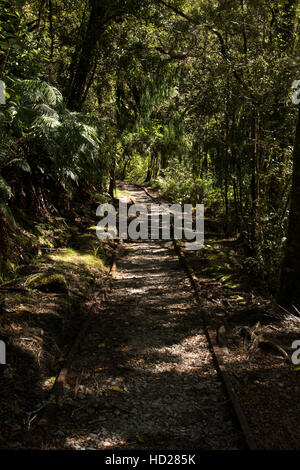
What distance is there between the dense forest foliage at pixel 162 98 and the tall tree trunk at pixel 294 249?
0.02 meters

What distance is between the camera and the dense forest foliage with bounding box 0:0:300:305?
22.0 ft

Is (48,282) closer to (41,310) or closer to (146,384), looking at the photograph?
(41,310)

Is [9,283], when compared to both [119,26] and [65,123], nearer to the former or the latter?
[65,123]

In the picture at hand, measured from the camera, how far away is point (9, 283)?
233 inches

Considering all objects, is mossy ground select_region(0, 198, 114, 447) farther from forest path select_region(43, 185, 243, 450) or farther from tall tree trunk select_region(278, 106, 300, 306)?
tall tree trunk select_region(278, 106, 300, 306)

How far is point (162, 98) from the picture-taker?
14562 millimetres

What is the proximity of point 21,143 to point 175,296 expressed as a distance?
4119mm

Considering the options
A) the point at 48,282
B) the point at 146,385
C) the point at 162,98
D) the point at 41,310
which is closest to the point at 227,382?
the point at 146,385

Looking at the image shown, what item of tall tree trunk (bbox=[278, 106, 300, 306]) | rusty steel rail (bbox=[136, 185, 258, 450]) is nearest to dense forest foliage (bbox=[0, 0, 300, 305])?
tall tree trunk (bbox=[278, 106, 300, 306])

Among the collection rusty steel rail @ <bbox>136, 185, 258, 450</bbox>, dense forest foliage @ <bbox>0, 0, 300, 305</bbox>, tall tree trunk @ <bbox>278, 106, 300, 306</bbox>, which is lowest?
rusty steel rail @ <bbox>136, 185, 258, 450</bbox>

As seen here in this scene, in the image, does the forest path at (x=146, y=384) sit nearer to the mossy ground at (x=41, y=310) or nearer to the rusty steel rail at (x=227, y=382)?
the rusty steel rail at (x=227, y=382)

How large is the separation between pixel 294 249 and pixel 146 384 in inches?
116

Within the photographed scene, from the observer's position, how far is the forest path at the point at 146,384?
11.5 ft

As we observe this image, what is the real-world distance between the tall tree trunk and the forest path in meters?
1.45
